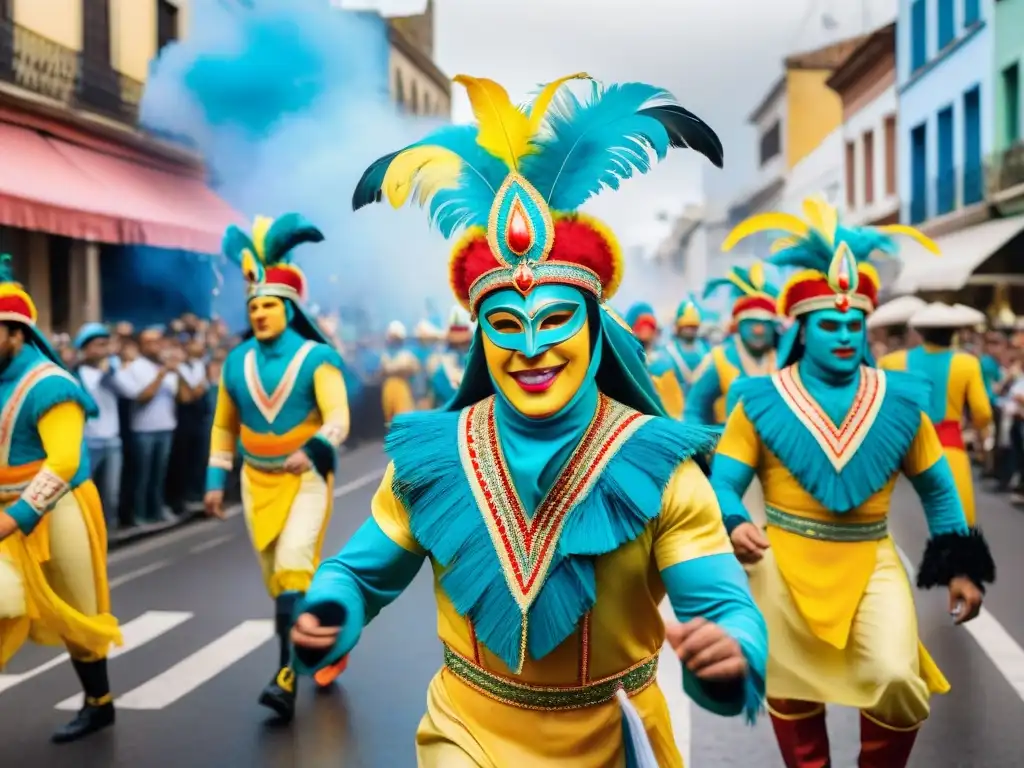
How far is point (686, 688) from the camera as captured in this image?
2.67 meters

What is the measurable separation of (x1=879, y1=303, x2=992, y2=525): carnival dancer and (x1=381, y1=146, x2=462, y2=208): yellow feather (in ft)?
18.8

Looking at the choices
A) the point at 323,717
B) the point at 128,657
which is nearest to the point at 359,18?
the point at 128,657

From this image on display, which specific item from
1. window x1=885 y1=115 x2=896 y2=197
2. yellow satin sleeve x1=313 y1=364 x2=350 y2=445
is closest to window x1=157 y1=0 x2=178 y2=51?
yellow satin sleeve x1=313 y1=364 x2=350 y2=445

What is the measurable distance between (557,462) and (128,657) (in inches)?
210

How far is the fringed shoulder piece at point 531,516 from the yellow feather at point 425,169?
0.59 metres

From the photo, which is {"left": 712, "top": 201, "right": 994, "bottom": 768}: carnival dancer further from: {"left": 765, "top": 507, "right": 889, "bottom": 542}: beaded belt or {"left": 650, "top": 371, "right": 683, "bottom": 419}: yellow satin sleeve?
{"left": 650, "top": 371, "right": 683, "bottom": 419}: yellow satin sleeve

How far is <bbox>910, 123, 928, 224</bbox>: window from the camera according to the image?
109 feet

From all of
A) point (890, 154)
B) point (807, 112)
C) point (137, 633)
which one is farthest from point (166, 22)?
point (807, 112)

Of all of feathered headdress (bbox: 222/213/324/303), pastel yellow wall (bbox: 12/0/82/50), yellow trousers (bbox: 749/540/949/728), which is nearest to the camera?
yellow trousers (bbox: 749/540/949/728)

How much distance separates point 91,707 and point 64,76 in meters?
11.8

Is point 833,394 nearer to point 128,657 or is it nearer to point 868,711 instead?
point 868,711

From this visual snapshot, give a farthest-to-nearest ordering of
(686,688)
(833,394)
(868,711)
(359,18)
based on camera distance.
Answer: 1. (359,18)
2. (833,394)
3. (868,711)
4. (686,688)

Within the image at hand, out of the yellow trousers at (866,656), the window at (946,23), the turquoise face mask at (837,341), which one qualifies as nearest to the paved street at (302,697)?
the yellow trousers at (866,656)

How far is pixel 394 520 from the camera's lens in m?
3.24
